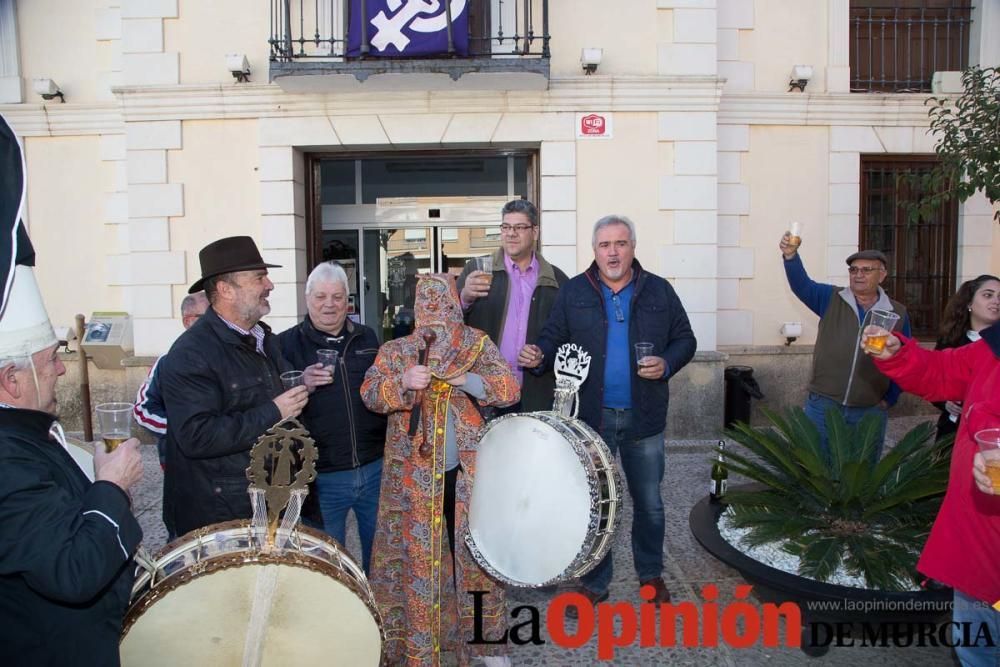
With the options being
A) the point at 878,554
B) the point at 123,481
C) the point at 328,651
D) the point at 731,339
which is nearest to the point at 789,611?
the point at 878,554

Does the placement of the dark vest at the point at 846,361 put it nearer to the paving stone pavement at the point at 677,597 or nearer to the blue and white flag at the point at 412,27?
the paving stone pavement at the point at 677,597

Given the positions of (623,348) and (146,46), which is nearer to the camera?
(623,348)

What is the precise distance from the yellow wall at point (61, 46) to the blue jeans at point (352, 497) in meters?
6.87

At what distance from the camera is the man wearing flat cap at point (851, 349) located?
4.29m

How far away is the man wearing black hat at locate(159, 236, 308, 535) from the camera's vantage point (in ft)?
8.00

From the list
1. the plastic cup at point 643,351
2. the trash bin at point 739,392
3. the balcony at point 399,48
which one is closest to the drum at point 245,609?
Result: the plastic cup at point 643,351

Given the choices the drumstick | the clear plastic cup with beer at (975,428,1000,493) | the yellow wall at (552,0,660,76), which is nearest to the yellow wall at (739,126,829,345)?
the yellow wall at (552,0,660,76)

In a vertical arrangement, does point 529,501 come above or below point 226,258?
below

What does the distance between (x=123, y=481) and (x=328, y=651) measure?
794mm

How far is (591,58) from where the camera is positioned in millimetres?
6941

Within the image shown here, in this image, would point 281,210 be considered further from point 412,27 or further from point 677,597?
point 677,597

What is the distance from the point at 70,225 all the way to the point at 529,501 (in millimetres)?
7513

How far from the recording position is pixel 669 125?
7145 millimetres

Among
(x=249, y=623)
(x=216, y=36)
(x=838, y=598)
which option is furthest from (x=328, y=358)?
(x=216, y=36)
